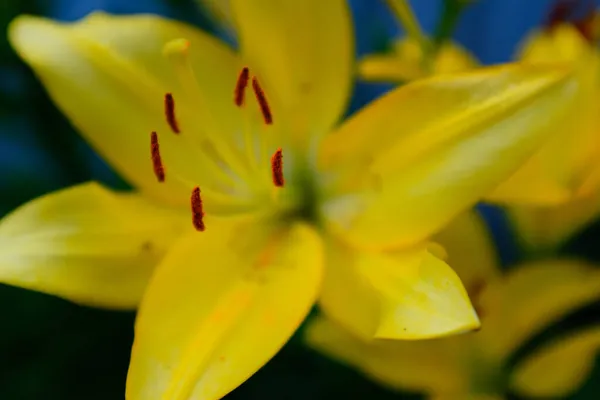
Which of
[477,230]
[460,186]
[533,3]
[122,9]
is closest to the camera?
[460,186]

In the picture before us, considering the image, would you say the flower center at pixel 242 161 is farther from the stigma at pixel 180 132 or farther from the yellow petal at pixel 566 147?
the yellow petal at pixel 566 147

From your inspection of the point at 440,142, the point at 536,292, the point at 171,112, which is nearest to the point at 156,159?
the point at 171,112

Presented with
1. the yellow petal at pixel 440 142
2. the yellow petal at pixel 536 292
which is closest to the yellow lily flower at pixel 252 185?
the yellow petal at pixel 440 142

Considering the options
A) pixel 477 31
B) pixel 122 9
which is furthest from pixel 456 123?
pixel 477 31

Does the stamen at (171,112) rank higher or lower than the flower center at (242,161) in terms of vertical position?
higher

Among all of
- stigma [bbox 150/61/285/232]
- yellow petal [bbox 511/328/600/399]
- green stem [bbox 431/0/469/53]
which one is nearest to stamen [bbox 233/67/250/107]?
stigma [bbox 150/61/285/232]

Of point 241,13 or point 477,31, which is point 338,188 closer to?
→ point 241,13

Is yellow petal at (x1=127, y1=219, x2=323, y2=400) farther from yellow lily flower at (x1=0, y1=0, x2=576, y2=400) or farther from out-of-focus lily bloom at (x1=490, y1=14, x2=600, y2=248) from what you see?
out-of-focus lily bloom at (x1=490, y1=14, x2=600, y2=248)
